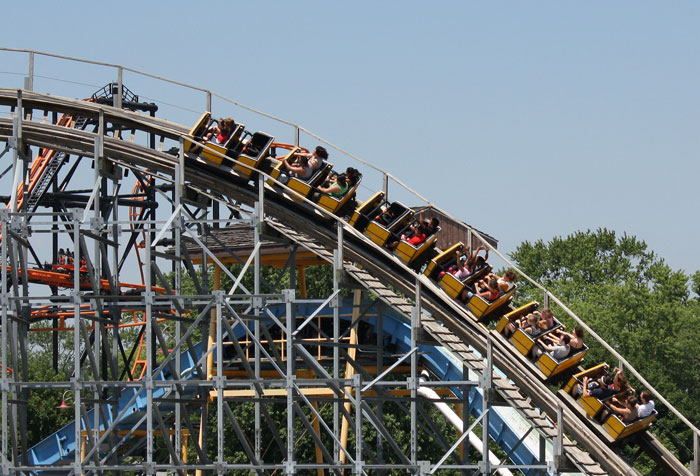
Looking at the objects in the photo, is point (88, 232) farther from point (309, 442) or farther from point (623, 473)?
point (309, 442)

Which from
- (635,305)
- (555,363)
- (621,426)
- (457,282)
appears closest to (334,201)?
(457,282)

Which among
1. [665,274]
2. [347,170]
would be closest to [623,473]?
[347,170]

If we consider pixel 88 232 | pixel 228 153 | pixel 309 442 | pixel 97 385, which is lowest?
pixel 309 442

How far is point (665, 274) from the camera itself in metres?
53.5

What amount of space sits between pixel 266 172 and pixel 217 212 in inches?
519

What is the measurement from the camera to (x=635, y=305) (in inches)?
1944

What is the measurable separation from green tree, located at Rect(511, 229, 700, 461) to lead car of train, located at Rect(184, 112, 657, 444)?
1882 cm

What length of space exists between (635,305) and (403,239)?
94.8 ft

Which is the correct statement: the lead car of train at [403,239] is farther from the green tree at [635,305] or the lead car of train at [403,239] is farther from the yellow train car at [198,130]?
the green tree at [635,305]

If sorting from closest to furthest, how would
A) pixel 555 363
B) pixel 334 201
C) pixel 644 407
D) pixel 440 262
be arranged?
pixel 644 407 → pixel 555 363 → pixel 440 262 → pixel 334 201

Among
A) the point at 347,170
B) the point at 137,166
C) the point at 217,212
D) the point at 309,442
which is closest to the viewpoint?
the point at 347,170

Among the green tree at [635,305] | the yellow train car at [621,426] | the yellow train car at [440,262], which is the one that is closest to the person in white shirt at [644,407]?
the yellow train car at [621,426]

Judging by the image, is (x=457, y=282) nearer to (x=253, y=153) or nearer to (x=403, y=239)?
(x=403, y=239)

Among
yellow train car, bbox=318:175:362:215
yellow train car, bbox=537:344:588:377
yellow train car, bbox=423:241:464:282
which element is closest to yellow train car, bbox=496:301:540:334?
yellow train car, bbox=537:344:588:377
